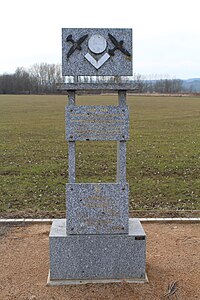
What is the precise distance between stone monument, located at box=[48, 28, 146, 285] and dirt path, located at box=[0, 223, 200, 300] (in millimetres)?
186

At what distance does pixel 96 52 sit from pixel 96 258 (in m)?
2.29

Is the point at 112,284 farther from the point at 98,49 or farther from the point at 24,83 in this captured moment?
the point at 24,83

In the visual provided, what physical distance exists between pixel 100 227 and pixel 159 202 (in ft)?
11.1

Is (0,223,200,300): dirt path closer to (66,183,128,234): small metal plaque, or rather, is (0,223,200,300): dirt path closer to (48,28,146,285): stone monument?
(48,28,146,285): stone monument

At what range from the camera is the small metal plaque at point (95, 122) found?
4.54 m

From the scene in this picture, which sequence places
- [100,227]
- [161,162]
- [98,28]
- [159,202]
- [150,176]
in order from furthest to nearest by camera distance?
[161,162] < [150,176] < [159,202] < [100,227] < [98,28]

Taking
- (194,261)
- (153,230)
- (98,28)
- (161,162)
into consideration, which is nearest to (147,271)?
(194,261)

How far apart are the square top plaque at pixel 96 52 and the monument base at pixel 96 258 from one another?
1.83 meters

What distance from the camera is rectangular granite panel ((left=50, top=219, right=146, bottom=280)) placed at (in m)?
4.74

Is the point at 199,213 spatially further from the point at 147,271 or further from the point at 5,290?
the point at 5,290

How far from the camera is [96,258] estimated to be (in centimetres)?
479

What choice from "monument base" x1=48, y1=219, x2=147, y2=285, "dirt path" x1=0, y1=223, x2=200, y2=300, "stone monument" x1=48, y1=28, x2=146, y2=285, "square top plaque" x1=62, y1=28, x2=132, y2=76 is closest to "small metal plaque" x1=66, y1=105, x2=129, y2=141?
"stone monument" x1=48, y1=28, x2=146, y2=285

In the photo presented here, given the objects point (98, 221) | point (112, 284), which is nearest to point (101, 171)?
point (98, 221)

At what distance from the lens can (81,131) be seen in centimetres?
457
